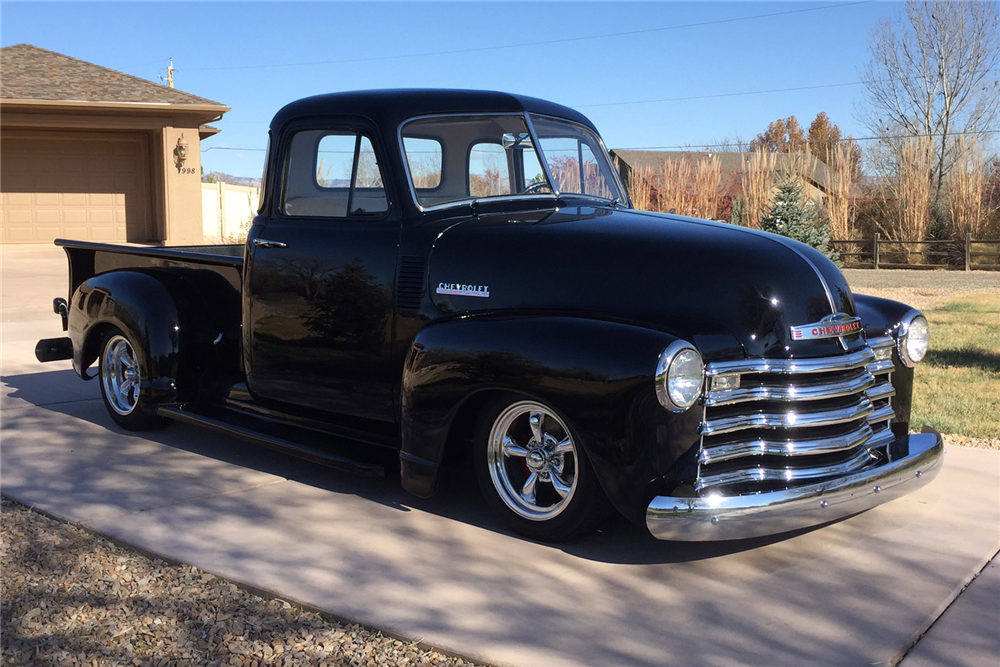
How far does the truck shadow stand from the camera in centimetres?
396

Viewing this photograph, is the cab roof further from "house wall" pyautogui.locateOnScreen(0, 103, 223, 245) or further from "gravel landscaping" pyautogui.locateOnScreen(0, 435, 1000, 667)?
"house wall" pyautogui.locateOnScreen(0, 103, 223, 245)

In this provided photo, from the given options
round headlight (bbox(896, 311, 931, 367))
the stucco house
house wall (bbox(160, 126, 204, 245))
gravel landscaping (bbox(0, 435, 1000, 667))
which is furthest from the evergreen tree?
gravel landscaping (bbox(0, 435, 1000, 667))

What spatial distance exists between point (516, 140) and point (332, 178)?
967mm

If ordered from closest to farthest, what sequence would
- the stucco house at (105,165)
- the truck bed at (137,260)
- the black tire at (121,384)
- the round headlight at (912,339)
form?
1. the round headlight at (912,339)
2. the truck bed at (137,260)
3. the black tire at (121,384)
4. the stucco house at (105,165)

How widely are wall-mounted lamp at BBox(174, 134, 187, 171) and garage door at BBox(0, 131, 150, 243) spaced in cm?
115

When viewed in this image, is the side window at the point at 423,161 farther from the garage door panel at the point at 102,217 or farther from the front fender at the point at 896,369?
the garage door panel at the point at 102,217

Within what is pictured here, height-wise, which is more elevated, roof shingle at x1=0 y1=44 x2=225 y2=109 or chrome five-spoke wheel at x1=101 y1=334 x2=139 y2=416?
roof shingle at x1=0 y1=44 x2=225 y2=109

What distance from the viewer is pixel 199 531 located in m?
4.16

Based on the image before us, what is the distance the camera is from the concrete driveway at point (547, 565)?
313cm

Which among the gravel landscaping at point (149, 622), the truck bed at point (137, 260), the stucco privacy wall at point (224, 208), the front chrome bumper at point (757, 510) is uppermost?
the stucco privacy wall at point (224, 208)

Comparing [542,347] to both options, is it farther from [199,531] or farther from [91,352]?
[91,352]

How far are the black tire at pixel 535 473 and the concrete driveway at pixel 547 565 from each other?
13 cm


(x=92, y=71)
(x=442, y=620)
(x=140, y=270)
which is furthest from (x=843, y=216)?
(x=442, y=620)

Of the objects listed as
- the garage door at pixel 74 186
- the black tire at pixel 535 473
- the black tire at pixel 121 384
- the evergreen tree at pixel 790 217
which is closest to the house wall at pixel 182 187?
the garage door at pixel 74 186
